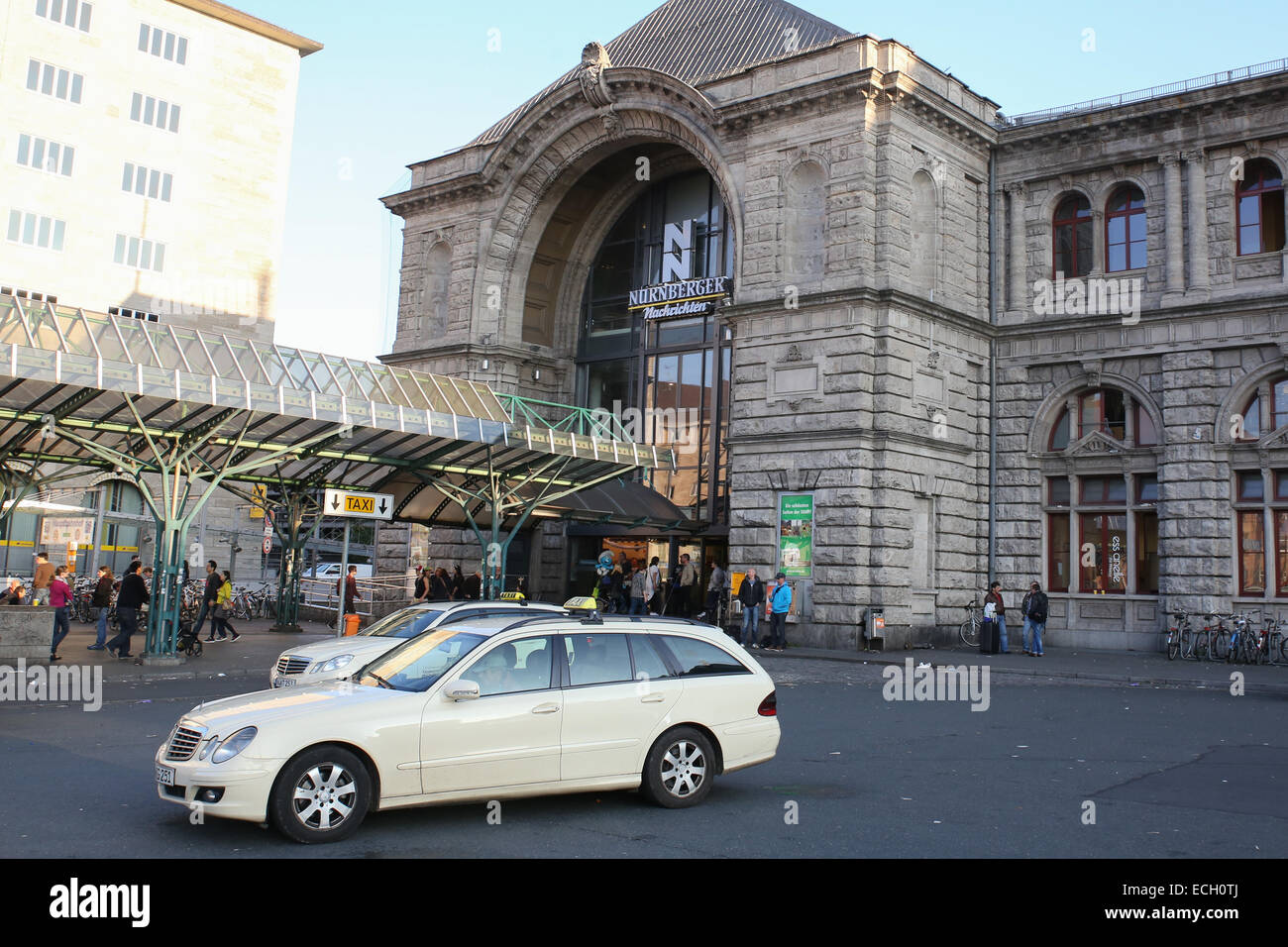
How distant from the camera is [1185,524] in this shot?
2819 cm

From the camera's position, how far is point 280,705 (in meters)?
7.99

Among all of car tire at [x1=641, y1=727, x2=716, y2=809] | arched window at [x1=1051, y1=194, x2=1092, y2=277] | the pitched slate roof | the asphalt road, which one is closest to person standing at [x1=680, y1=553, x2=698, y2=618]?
arched window at [x1=1051, y1=194, x2=1092, y2=277]

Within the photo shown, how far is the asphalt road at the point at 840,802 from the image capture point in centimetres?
770

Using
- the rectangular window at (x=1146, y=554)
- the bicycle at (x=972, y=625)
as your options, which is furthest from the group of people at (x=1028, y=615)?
the rectangular window at (x=1146, y=554)

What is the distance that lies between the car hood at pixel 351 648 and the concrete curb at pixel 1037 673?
11.0 m

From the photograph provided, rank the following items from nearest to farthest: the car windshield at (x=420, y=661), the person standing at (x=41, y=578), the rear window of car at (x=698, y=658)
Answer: the car windshield at (x=420, y=661)
the rear window of car at (x=698, y=658)
the person standing at (x=41, y=578)

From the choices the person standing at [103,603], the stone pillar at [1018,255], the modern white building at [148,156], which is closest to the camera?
the person standing at [103,603]

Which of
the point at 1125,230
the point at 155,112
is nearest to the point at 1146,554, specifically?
the point at 1125,230

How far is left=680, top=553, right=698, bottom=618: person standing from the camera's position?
32125 millimetres

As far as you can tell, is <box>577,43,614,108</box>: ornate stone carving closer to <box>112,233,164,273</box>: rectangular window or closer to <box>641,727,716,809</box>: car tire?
<box>641,727,716,809</box>: car tire

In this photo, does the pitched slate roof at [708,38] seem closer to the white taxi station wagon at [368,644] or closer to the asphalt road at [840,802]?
the white taxi station wagon at [368,644]

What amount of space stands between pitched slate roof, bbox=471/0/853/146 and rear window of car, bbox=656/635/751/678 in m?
24.5

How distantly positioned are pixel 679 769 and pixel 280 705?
10.3 feet
